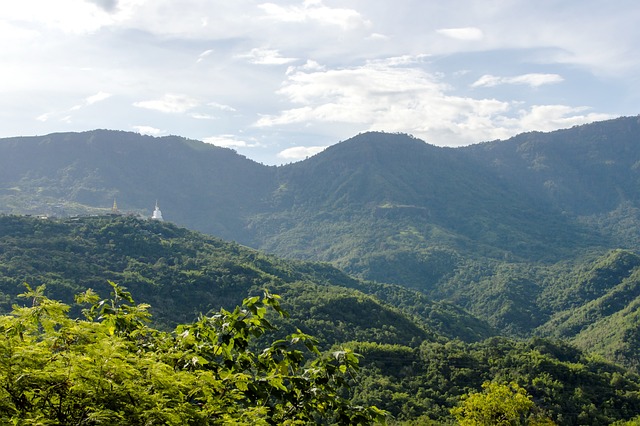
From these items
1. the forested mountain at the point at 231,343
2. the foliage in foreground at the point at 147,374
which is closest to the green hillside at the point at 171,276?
the forested mountain at the point at 231,343

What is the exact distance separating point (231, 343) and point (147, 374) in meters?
1.91

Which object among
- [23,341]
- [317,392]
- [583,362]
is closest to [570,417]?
[583,362]

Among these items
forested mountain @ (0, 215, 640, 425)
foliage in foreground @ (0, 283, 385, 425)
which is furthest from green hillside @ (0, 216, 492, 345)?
foliage in foreground @ (0, 283, 385, 425)

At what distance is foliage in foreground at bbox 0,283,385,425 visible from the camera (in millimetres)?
7316

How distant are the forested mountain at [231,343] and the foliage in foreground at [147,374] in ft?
0.11

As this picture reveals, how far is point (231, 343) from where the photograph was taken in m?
9.62

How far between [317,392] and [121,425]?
3578 mm

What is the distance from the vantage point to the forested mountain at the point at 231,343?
26.0ft

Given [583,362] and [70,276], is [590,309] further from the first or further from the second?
[70,276]

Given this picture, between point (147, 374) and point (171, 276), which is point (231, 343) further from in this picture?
point (171, 276)

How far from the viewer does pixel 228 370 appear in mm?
9938

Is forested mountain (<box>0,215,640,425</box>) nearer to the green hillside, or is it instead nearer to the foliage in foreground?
the foliage in foreground

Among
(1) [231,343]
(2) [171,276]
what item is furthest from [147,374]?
(2) [171,276]

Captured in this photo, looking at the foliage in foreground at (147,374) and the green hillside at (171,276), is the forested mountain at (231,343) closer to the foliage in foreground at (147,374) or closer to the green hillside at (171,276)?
the foliage in foreground at (147,374)
